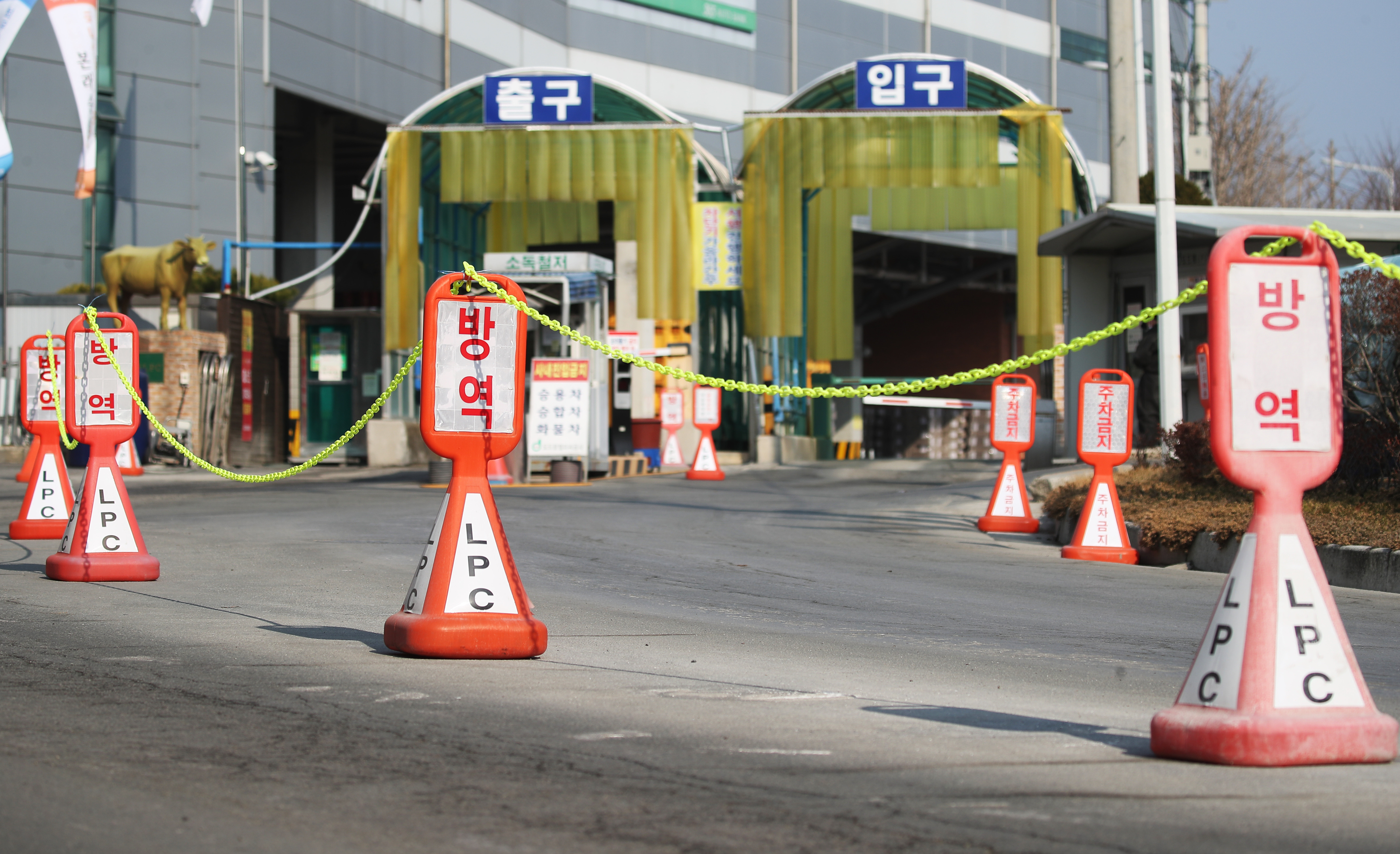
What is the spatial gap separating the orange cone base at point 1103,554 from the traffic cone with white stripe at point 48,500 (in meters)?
8.99

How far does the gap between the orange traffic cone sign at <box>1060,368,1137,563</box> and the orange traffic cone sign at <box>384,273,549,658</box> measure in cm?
670

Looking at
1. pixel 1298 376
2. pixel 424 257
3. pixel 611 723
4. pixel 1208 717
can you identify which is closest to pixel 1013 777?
pixel 1208 717

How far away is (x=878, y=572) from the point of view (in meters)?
10.4

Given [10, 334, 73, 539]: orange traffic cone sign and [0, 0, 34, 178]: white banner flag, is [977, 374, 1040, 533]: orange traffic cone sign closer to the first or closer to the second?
[10, 334, 73, 539]: orange traffic cone sign

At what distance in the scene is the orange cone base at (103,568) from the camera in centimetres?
879

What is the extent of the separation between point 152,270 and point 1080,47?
1431 inches

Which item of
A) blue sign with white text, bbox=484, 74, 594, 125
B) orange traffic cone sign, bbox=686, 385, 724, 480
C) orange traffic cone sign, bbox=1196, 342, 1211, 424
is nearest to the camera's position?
orange traffic cone sign, bbox=1196, 342, 1211, 424

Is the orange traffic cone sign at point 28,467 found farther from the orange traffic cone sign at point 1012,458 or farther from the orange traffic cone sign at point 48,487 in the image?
the orange traffic cone sign at point 1012,458

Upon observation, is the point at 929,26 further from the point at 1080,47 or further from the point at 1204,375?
the point at 1204,375

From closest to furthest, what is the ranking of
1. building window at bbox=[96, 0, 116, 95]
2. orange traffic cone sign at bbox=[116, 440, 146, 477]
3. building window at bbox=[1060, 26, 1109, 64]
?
orange traffic cone sign at bbox=[116, 440, 146, 477] < building window at bbox=[96, 0, 116, 95] < building window at bbox=[1060, 26, 1109, 64]

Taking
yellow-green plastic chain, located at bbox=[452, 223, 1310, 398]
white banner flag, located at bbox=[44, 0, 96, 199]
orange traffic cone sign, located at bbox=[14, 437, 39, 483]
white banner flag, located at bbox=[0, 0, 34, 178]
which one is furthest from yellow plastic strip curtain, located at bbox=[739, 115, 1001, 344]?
yellow-green plastic chain, located at bbox=[452, 223, 1310, 398]

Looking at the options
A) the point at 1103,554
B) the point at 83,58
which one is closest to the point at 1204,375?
the point at 1103,554

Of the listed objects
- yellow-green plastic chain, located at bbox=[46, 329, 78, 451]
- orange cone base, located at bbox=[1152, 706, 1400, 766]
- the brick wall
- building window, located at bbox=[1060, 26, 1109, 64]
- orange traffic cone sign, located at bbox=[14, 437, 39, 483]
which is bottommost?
orange cone base, located at bbox=[1152, 706, 1400, 766]

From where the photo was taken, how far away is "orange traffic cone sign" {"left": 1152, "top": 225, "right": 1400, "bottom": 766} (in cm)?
415
